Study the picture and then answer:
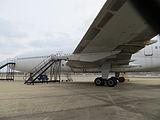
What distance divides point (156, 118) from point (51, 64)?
506 inches

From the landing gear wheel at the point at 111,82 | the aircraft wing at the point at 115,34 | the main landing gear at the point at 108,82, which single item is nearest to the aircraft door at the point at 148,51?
the aircraft wing at the point at 115,34

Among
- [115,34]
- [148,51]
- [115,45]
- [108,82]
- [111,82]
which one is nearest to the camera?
[115,34]

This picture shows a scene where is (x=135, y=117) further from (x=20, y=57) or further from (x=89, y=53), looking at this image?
(x=20, y=57)

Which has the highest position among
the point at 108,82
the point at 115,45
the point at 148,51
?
the point at 148,51

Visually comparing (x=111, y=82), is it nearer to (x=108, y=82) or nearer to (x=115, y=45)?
(x=108, y=82)

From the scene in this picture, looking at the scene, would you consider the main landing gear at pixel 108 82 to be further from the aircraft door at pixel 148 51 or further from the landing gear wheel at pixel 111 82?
the aircraft door at pixel 148 51

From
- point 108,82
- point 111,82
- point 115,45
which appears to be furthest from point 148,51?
point 115,45

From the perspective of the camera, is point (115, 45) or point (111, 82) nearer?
point (115, 45)

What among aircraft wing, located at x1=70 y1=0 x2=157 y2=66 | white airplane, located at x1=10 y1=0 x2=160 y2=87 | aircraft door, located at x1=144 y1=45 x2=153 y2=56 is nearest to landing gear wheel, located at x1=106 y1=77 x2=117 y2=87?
white airplane, located at x1=10 y1=0 x2=160 y2=87

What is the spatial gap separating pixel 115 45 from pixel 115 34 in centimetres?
193

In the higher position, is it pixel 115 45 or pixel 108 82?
pixel 115 45

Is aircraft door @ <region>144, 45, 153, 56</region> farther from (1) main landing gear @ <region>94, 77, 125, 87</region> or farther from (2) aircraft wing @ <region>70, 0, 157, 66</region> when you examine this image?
(1) main landing gear @ <region>94, 77, 125, 87</region>

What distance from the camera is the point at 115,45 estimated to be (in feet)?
29.8

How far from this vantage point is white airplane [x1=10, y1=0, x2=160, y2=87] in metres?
5.23
